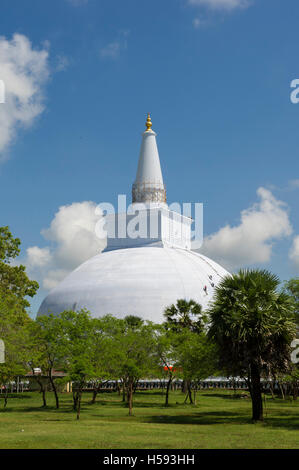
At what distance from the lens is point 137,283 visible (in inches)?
2685

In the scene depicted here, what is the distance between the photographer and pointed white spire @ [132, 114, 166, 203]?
73812 mm

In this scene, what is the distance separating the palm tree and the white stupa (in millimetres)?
35185

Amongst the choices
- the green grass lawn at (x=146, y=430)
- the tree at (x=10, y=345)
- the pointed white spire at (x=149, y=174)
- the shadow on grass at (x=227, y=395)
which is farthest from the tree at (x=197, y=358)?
the pointed white spire at (x=149, y=174)

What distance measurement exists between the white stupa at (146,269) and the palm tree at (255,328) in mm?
35185

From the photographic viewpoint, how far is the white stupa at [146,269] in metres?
66.8

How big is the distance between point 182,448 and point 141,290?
48.3m

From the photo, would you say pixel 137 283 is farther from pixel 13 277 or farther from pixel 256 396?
pixel 256 396

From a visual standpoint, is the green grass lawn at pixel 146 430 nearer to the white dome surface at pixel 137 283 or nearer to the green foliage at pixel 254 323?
the green foliage at pixel 254 323

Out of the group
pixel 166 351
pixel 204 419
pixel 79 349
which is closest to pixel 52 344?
pixel 79 349

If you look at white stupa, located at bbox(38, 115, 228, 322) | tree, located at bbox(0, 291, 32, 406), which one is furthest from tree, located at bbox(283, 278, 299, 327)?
white stupa, located at bbox(38, 115, 228, 322)

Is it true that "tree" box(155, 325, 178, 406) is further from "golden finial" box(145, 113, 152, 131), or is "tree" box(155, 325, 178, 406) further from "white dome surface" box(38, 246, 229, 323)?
"golden finial" box(145, 113, 152, 131)

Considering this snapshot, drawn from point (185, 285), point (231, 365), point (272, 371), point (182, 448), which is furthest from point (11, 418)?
point (185, 285)

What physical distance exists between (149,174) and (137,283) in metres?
14.9
